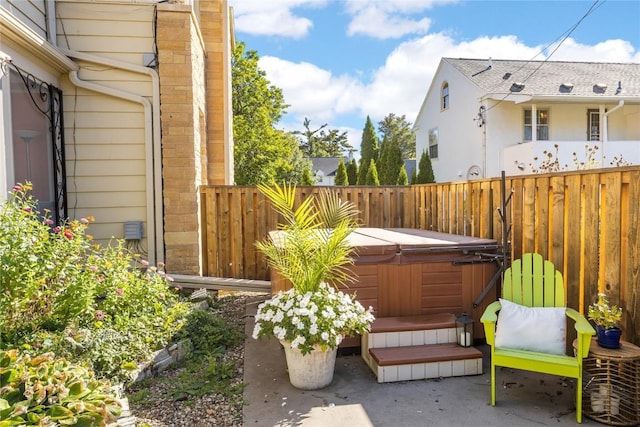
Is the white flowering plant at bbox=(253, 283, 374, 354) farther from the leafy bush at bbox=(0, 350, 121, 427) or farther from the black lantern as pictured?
the leafy bush at bbox=(0, 350, 121, 427)

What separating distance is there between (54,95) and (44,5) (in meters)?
0.96

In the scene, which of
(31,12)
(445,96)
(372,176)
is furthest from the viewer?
(445,96)

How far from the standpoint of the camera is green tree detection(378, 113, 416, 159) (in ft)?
135

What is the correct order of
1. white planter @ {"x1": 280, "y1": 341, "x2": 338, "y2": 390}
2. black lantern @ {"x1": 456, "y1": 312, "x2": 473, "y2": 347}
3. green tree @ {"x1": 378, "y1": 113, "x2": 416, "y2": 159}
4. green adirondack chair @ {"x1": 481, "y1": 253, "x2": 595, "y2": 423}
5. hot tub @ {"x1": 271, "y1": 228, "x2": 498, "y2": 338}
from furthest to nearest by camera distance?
green tree @ {"x1": 378, "y1": 113, "x2": 416, "y2": 159}
hot tub @ {"x1": 271, "y1": 228, "x2": 498, "y2": 338}
black lantern @ {"x1": 456, "y1": 312, "x2": 473, "y2": 347}
white planter @ {"x1": 280, "y1": 341, "x2": 338, "y2": 390}
green adirondack chair @ {"x1": 481, "y1": 253, "x2": 595, "y2": 423}

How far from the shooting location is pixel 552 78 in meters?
13.3

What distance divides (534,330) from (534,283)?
42cm

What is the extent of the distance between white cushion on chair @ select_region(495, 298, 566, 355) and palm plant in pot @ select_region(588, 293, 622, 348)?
218 millimetres

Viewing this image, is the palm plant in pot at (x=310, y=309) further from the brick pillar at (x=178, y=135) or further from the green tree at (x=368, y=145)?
the green tree at (x=368, y=145)

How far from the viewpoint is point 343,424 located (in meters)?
2.54

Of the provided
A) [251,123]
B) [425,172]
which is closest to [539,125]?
[425,172]

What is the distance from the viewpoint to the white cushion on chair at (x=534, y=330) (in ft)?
9.23

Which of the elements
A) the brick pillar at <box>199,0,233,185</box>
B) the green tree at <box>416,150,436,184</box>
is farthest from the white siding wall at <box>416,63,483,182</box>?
the brick pillar at <box>199,0,233,185</box>

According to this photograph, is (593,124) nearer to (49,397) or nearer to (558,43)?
(558,43)

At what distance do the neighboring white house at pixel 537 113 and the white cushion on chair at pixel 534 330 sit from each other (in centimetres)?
988
